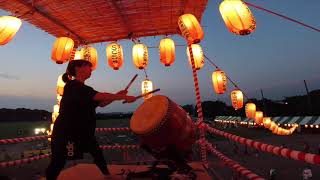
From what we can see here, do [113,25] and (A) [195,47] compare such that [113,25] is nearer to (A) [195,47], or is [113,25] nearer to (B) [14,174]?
(A) [195,47]

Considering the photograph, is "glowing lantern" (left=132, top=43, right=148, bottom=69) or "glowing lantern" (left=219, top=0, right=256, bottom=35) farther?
"glowing lantern" (left=132, top=43, right=148, bottom=69)

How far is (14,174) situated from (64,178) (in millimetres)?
21238

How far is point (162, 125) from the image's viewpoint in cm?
404

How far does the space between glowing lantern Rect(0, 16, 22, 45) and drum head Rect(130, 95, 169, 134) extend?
16.1ft

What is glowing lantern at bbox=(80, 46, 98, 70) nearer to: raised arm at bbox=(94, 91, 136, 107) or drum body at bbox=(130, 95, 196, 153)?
drum body at bbox=(130, 95, 196, 153)

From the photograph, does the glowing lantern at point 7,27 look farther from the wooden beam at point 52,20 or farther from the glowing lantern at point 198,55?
the glowing lantern at point 198,55

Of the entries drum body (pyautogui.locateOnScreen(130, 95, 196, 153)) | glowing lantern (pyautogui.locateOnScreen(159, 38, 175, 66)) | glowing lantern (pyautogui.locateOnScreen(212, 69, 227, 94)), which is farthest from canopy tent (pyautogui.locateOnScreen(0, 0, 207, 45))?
glowing lantern (pyautogui.locateOnScreen(212, 69, 227, 94))

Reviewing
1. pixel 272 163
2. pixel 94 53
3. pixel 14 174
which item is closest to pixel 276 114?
pixel 272 163

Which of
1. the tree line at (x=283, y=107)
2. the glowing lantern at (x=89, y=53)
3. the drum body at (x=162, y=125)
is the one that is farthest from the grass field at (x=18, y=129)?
the drum body at (x=162, y=125)

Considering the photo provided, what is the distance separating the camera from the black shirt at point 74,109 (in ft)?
12.9

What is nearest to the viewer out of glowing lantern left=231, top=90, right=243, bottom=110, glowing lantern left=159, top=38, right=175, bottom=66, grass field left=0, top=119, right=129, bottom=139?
glowing lantern left=159, top=38, right=175, bottom=66

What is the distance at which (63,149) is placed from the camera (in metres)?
3.92

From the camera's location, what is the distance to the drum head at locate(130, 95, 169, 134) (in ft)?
13.4

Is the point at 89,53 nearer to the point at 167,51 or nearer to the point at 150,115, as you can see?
the point at 167,51
